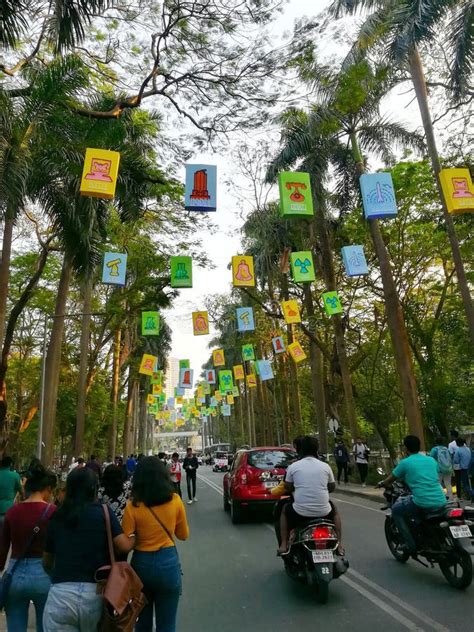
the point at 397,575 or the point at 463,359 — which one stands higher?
the point at 463,359

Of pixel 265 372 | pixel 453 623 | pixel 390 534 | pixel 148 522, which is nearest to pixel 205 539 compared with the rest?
pixel 390 534

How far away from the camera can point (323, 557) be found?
5348 millimetres

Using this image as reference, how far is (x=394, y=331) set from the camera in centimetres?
1583

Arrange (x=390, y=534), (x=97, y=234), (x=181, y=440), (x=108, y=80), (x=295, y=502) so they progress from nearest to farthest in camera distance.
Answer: (x=295, y=502) → (x=390, y=534) → (x=108, y=80) → (x=97, y=234) → (x=181, y=440)

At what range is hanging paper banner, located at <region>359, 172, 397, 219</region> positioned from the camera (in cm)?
1338

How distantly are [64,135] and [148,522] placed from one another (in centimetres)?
1084

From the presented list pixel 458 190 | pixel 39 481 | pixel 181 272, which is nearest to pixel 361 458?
pixel 181 272

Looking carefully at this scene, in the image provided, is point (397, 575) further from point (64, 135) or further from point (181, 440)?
point (181, 440)

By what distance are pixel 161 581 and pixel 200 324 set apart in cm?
1813

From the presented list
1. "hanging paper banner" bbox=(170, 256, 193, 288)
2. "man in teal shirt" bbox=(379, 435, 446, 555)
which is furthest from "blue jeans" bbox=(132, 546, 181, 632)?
"hanging paper banner" bbox=(170, 256, 193, 288)

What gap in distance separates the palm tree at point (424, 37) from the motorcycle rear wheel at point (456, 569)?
9.29 meters

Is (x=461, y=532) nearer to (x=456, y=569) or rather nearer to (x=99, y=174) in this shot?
(x=456, y=569)

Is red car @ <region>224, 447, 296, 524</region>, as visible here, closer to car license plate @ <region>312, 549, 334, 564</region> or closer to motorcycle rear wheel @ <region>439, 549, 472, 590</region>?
motorcycle rear wheel @ <region>439, 549, 472, 590</region>

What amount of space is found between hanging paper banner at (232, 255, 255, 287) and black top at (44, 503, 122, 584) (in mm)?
14078
